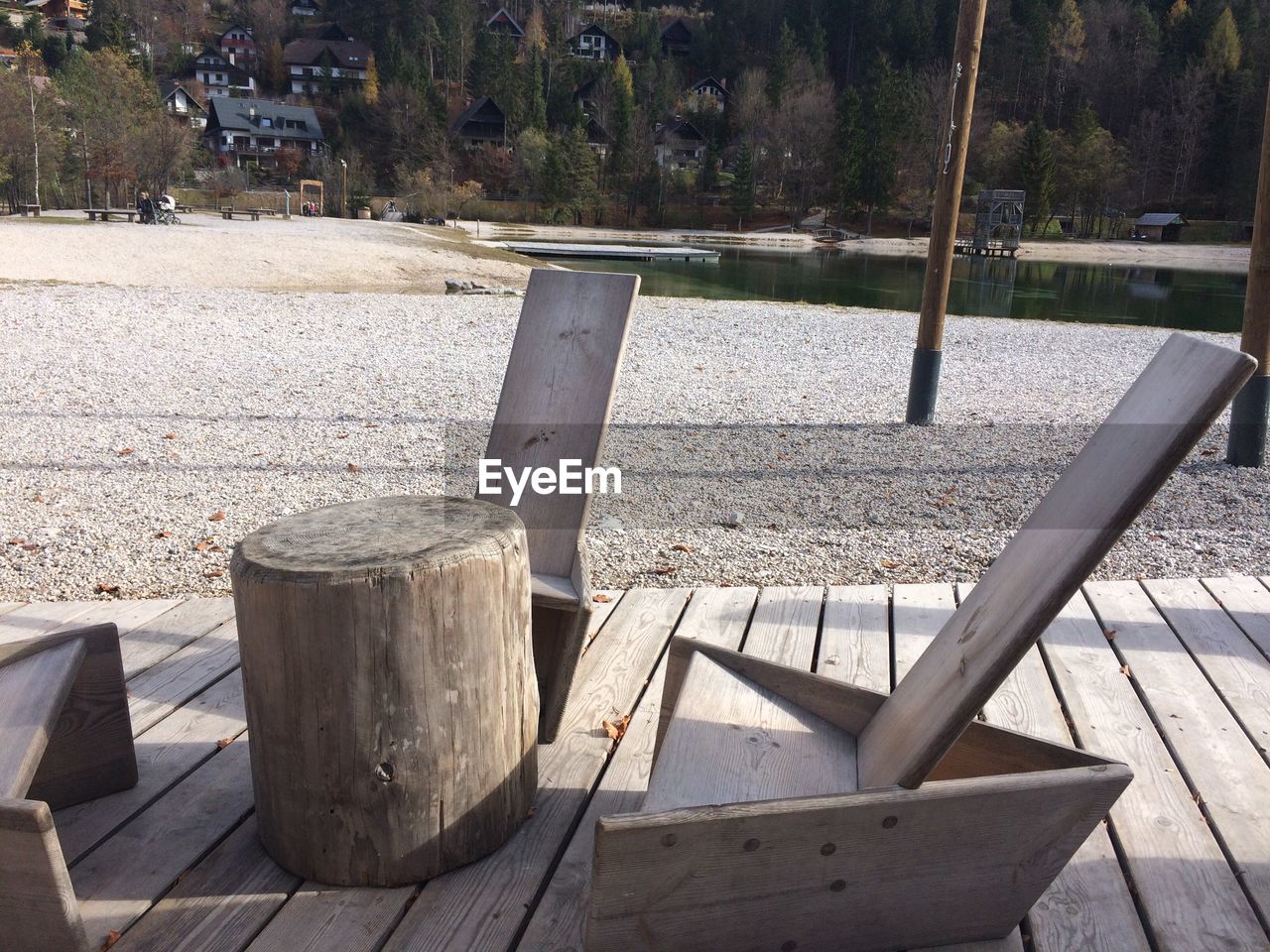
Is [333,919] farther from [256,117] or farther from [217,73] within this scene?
[217,73]

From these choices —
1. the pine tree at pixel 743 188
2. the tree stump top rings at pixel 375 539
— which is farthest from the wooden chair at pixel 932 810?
the pine tree at pixel 743 188

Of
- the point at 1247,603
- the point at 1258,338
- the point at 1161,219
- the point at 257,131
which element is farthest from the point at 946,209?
the point at 257,131

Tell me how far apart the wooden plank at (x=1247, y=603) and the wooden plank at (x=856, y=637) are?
1179mm

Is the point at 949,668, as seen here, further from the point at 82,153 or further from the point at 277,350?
the point at 82,153

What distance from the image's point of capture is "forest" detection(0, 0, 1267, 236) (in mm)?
53188

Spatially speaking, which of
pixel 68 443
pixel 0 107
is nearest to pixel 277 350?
pixel 68 443

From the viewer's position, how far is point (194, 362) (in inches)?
340

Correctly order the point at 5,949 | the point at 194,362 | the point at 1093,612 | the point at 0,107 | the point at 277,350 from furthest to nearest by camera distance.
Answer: the point at 0,107 → the point at 277,350 → the point at 194,362 → the point at 1093,612 → the point at 5,949

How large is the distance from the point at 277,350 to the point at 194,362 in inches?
36.8

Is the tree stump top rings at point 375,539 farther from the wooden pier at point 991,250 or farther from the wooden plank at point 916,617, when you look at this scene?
the wooden pier at point 991,250

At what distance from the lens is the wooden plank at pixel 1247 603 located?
3275 millimetres

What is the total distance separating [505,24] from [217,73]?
31.7 meters

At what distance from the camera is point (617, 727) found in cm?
261

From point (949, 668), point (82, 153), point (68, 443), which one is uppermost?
point (82, 153)
